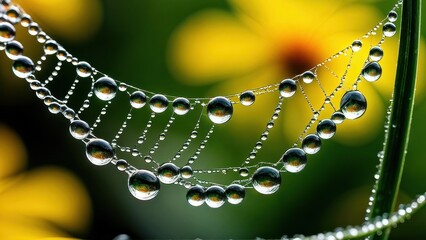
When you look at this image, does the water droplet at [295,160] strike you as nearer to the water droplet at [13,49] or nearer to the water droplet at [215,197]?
the water droplet at [215,197]

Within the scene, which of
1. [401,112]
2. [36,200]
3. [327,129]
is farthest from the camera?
[36,200]

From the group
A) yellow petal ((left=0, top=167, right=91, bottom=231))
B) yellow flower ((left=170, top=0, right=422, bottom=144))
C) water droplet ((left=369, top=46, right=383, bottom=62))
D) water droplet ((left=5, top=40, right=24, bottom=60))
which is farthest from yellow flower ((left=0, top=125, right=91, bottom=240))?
water droplet ((left=369, top=46, right=383, bottom=62))

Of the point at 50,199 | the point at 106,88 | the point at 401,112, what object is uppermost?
the point at 50,199

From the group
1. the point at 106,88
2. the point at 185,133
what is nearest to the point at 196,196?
the point at 106,88

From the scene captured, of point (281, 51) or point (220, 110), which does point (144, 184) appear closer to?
point (220, 110)

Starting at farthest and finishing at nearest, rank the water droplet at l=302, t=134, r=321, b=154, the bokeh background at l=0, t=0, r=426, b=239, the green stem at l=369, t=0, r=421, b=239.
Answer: the bokeh background at l=0, t=0, r=426, b=239 → the water droplet at l=302, t=134, r=321, b=154 → the green stem at l=369, t=0, r=421, b=239

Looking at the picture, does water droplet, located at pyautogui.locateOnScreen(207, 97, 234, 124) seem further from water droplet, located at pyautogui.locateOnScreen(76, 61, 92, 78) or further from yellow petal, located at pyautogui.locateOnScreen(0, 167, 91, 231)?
yellow petal, located at pyautogui.locateOnScreen(0, 167, 91, 231)

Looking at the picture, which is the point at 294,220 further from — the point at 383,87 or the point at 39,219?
the point at 39,219
